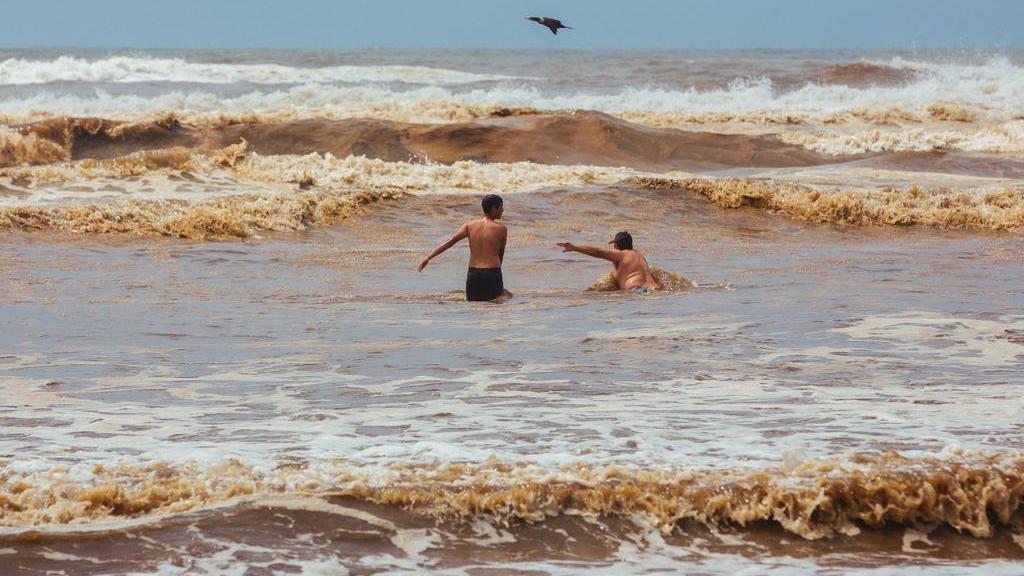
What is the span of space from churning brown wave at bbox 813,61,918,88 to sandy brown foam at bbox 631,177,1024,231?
23218mm

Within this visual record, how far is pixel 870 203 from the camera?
17.8 m

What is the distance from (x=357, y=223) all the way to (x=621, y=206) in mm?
3774

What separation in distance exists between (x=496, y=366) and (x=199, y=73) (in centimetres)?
3818

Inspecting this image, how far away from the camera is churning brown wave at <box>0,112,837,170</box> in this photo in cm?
2161

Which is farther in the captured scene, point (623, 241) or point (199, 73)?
point (199, 73)

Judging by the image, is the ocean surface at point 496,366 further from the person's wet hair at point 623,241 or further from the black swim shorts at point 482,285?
the person's wet hair at point 623,241

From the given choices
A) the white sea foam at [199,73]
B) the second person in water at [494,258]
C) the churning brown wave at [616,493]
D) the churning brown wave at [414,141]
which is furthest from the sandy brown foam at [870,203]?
the white sea foam at [199,73]

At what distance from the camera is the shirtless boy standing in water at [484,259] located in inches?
439

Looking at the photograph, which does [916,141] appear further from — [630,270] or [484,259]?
[484,259]

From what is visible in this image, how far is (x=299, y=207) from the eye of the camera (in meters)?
16.7

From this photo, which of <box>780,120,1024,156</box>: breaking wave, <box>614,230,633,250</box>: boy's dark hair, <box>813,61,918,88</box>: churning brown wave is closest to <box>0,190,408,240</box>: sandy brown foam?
<box>614,230,633,250</box>: boy's dark hair

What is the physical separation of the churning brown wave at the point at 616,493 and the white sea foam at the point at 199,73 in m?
37.4

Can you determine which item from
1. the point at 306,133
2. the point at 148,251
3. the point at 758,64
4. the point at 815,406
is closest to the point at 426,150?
the point at 306,133

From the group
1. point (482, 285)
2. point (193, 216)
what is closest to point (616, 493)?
point (482, 285)
